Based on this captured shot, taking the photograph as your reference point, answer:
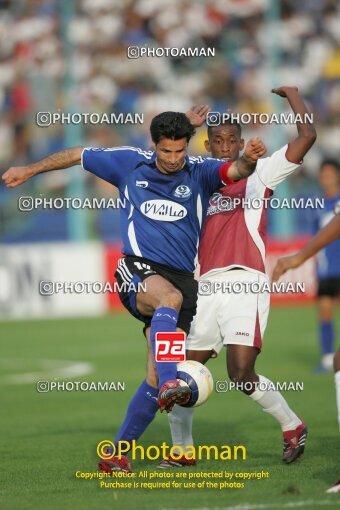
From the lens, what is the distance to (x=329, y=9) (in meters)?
24.7

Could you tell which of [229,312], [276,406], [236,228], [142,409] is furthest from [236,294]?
[142,409]

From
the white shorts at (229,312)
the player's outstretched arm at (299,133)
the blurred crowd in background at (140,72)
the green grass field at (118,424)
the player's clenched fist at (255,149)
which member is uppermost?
the blurred crowd in background at (140,72)

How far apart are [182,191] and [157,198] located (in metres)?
0.18

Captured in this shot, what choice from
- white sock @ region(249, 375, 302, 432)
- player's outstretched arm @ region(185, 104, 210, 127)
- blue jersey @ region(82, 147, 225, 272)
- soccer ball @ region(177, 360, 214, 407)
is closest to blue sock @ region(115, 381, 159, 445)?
soccer ball @ region(177, 360, 214, 407)

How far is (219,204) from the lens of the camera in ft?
25.9

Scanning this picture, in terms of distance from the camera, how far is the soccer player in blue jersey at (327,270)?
13.8 m

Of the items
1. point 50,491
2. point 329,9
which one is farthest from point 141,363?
point 329,9

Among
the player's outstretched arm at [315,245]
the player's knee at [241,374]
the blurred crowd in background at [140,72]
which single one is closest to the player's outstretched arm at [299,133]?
the player's outstretched arm at [315,245]

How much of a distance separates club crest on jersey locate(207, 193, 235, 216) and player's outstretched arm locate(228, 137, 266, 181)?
2.45ft

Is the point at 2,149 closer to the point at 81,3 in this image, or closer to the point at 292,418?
the point at 81,3

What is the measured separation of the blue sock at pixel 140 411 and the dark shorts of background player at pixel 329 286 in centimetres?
741

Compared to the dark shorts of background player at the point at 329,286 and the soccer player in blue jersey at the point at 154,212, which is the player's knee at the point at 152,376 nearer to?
the soccer player in blue jersey at the point at 154,212

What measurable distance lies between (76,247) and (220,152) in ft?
42.9

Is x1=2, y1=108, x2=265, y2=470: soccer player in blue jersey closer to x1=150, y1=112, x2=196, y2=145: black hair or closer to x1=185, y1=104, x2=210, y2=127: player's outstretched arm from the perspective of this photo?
x1=150, y1=112, x2=196, y2=145: black hair
